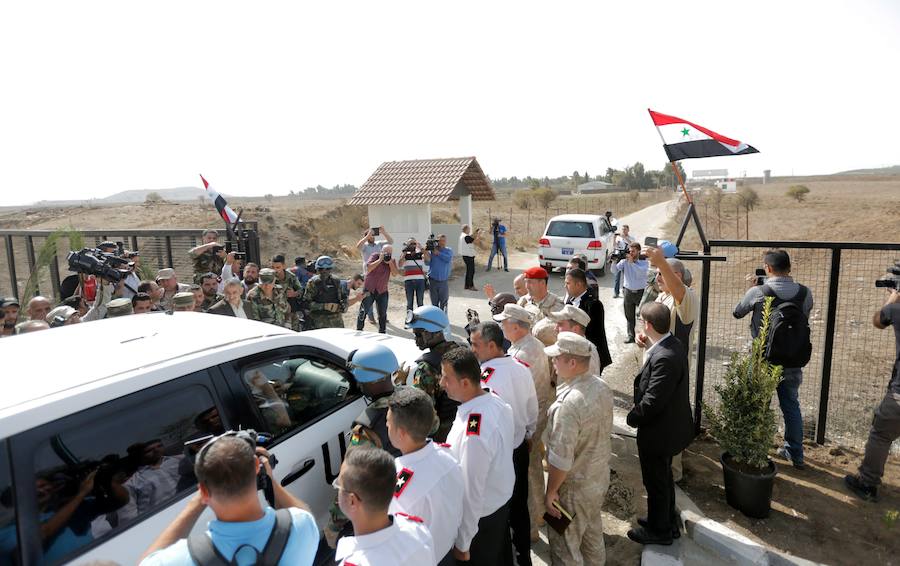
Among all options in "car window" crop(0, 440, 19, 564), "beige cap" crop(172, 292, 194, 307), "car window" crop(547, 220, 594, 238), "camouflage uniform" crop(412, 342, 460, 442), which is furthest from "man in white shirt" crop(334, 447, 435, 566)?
"car window" crop(547, 220, 594, 238)

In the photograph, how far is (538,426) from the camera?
4.12 metres

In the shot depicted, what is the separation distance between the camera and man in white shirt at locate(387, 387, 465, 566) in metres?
2.34

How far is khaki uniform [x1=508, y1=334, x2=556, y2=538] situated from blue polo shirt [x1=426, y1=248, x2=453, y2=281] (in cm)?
618

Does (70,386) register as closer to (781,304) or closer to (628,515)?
(628,515)

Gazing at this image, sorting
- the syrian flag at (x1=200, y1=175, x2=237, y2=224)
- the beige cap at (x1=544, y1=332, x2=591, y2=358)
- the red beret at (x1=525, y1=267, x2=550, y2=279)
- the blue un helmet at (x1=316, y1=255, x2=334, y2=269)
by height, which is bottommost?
the beige cap at (x1=544, y1=332, x2=591, y2=358)

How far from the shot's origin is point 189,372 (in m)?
2.54

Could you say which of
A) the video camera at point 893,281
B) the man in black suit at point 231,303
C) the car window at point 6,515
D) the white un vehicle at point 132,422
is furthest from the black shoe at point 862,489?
the man in black suit at point 231,303

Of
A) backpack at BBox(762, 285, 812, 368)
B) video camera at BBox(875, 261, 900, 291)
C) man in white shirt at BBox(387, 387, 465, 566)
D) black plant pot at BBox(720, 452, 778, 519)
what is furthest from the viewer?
backpack at BBox(762, 285, 812, 368)

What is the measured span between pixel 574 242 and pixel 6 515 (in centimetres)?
1428

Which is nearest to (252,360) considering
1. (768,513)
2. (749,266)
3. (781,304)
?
(768,513)

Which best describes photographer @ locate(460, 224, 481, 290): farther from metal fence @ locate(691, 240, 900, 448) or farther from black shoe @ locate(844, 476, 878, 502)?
black shoe @ locate(844, 476, 878, 502)

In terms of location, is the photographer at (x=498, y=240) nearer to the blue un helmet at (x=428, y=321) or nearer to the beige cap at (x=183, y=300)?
the beige cap at (x=183, y=300)

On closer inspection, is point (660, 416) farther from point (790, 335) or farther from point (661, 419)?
point (790, 335)

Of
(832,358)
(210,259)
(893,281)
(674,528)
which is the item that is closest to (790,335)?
(893,281)
